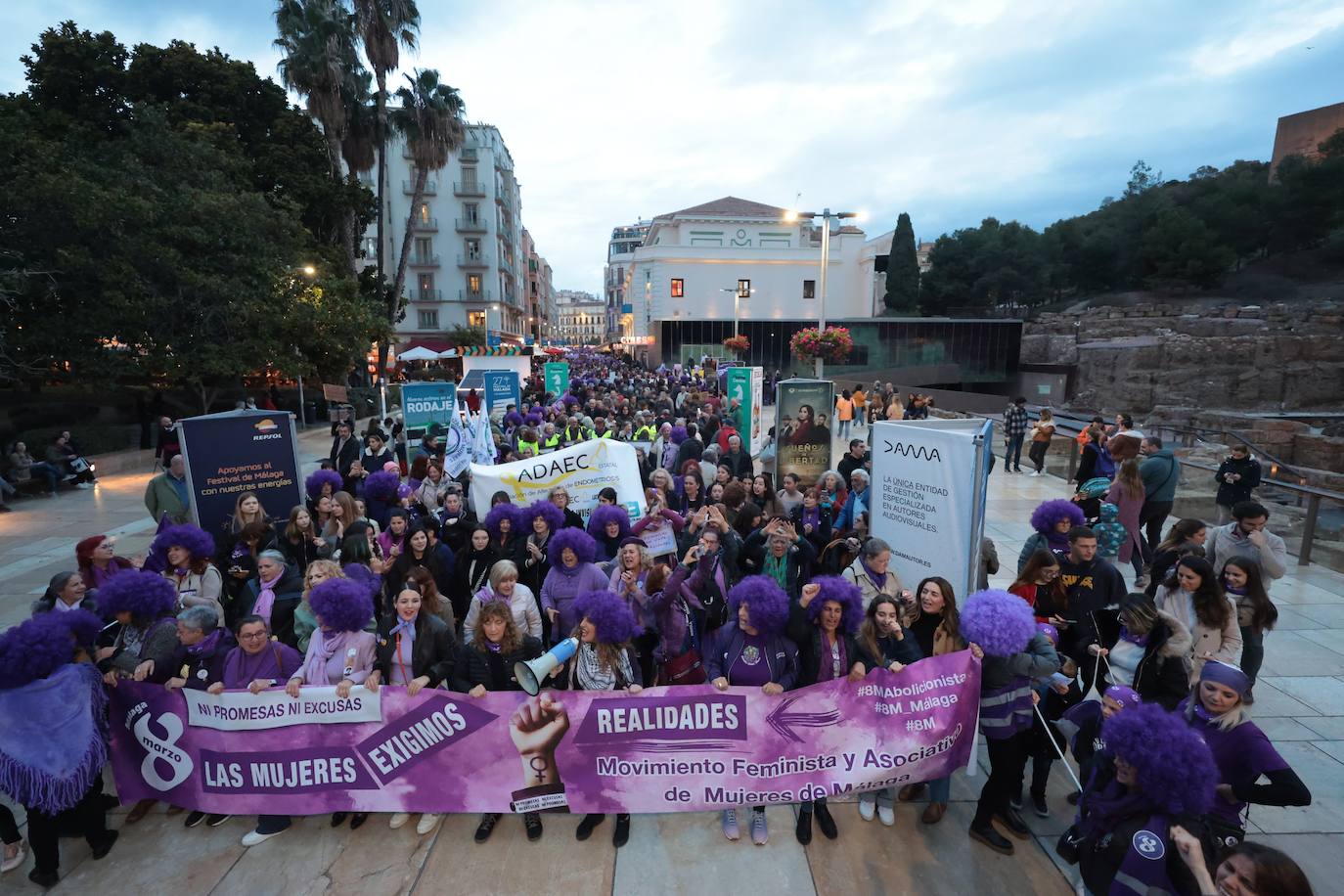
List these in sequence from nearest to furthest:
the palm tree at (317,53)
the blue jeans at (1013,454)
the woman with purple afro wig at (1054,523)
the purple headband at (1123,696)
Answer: the purple headband at (1123,696) < the woman with purple afro wig at (1054,523) < the blue jeans at (1013,454) < the palm tree at (317,53)

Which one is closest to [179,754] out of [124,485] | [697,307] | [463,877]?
[463,877]

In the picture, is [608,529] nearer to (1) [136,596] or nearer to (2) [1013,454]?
(1) [136,596]

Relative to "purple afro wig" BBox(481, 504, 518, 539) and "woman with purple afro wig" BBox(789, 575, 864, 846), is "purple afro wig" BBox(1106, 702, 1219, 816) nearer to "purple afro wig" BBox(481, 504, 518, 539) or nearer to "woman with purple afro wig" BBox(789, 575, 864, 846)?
"woman with purple afro wig" BBox(789, 575, 864, 846)

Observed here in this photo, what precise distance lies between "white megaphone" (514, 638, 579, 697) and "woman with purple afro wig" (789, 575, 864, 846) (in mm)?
1473

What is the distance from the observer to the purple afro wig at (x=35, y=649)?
141 inches

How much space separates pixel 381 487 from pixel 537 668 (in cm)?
492

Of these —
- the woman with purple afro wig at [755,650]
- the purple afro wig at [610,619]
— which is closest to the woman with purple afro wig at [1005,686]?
the woman with purple afro wig at [755,650]

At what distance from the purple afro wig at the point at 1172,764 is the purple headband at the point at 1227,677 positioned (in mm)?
543

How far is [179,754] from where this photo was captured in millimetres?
4199

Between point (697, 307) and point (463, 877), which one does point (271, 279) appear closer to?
point (463, 877)

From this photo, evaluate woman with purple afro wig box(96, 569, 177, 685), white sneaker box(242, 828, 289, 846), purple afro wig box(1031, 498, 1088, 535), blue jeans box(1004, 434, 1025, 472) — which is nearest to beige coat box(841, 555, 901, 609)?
purple afro wig box(1031, 498, 1088, 535)

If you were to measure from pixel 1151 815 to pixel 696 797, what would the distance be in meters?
2.44

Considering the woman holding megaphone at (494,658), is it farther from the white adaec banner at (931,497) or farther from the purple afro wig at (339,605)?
the white adaec banner at (931,497)

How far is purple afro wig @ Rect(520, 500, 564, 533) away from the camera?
20.0 ft
